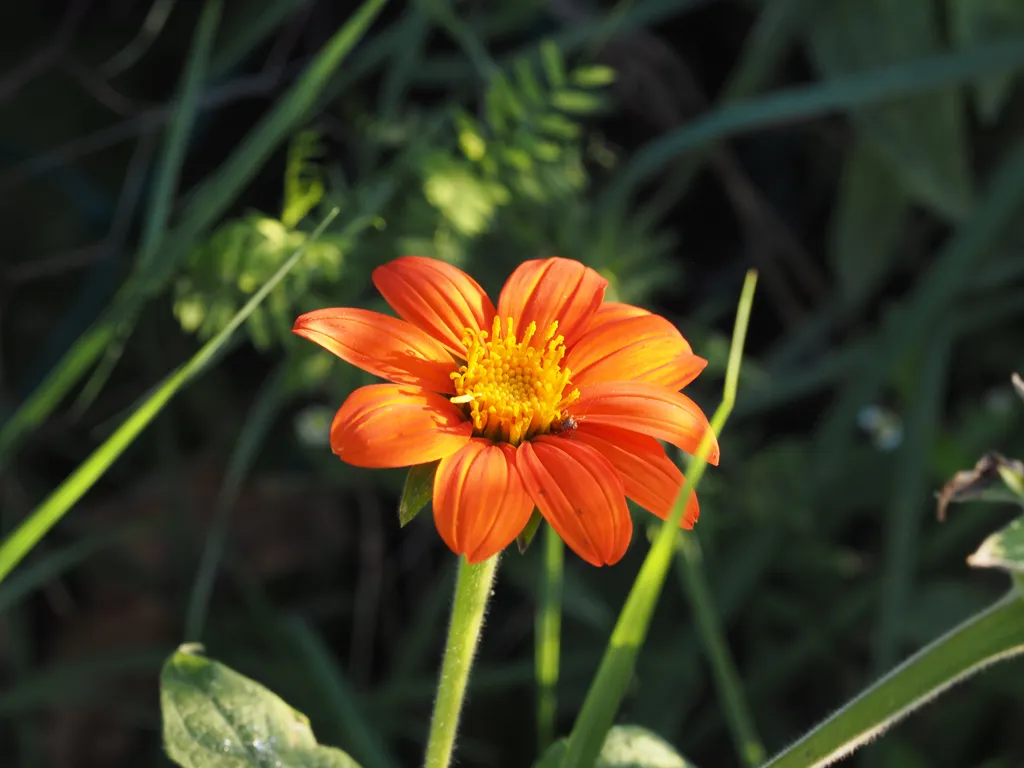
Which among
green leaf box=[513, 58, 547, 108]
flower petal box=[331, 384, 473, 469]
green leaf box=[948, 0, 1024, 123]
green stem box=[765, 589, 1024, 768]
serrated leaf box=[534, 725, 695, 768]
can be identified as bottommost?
serrated leaf box=[534, 725, 695, 768]

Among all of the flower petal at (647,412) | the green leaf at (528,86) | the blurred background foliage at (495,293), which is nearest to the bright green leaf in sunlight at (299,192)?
the blurred background foliage at (495,293)

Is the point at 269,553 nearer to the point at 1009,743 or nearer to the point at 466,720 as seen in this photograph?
the point at 466,720

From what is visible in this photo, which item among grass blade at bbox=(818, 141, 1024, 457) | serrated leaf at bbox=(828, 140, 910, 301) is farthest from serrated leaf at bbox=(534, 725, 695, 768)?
serrated leaf at bbox=(828, 140, 910, 301)

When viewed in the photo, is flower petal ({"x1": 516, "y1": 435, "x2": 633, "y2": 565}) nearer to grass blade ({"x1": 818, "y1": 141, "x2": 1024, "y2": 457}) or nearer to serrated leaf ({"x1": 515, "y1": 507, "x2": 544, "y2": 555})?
serrated leaf ({"x1": 515, "y1": 507, "x2": 544, "y2": 555})

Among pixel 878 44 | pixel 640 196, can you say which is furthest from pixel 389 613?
pixel 878 44

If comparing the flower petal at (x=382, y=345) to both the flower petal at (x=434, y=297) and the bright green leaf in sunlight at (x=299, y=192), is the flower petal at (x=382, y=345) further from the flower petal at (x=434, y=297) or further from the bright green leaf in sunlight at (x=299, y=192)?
the bright green leaf in sunlight at (x=299, y=192)

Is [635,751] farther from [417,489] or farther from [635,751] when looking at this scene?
[417,489]
